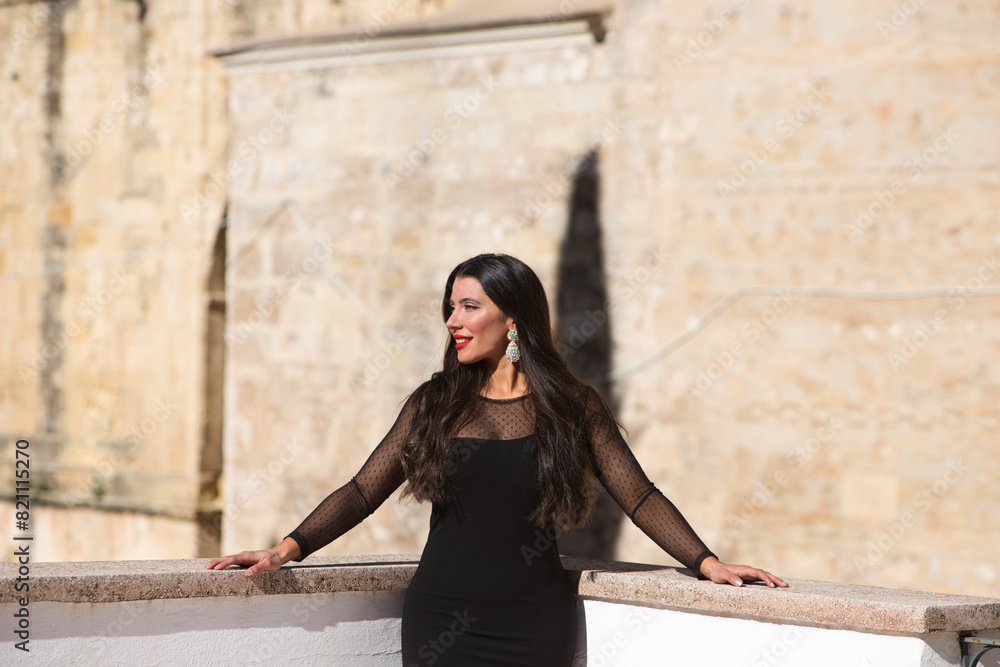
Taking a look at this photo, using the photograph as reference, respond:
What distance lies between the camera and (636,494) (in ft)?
8.71

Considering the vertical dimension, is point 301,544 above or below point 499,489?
below

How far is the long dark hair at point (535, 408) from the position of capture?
103 inches

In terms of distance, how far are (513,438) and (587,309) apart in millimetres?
4724

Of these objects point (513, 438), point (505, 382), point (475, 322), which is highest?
point (475, 322)

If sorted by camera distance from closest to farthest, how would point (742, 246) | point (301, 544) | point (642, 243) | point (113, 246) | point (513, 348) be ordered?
1. point (301, 544)
2. point (513, 348)
3. point (742, 246)
4. point (642, 243)
5. point (113, 246)

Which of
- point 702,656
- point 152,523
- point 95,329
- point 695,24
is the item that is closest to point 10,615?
point 702,656

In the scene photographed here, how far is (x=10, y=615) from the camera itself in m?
2.39

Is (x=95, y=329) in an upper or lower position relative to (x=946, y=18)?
lower

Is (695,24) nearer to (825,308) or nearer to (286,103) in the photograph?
(825,308)

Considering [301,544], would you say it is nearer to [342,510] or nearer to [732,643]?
[342,510]

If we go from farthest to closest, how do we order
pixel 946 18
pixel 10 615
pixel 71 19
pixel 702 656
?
pixel 71 19, pixel 946 18, pixel 702 656, pixel 10 615

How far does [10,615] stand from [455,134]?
19.3 feet

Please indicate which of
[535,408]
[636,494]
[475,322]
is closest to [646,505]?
[636,494]

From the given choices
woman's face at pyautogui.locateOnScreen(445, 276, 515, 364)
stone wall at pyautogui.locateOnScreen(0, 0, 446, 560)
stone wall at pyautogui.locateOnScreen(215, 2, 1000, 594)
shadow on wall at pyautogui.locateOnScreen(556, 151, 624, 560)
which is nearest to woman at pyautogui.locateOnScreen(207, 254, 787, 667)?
woman's face at pyautogui.locateOnScreen(445, 276, 515, 364)
